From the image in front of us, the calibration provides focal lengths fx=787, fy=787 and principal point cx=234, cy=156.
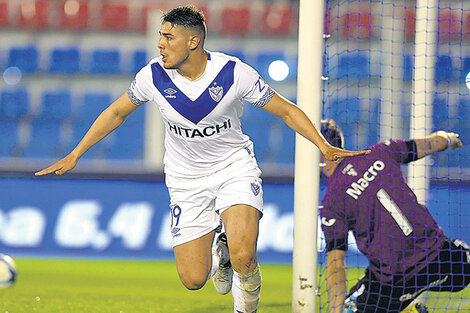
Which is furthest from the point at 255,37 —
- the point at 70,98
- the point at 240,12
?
the point at 70,98

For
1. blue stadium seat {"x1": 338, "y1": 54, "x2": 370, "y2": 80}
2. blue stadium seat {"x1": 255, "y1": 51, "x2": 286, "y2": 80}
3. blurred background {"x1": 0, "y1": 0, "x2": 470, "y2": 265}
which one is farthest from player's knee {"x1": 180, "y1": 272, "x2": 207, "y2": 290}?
blue stadium seat {"x1": 255, "y1": 51, "x2": 286, "y2": 80}

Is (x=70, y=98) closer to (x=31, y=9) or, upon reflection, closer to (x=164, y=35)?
(x=31, y=9)

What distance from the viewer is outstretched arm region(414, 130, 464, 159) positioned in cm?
463

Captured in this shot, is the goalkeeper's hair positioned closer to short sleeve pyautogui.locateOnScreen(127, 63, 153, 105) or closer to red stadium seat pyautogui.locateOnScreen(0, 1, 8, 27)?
short sleeve pyautogui.locateOnScreen(127, 63, 153, 105)

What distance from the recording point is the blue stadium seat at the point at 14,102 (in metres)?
11.1

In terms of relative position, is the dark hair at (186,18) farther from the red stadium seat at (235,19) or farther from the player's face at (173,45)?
the red stadium seat at (235,19)

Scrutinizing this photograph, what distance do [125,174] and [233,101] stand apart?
158 inches

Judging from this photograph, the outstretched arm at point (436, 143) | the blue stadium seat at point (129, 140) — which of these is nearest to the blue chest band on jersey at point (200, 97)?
the outstretched arm at point (436, 143)

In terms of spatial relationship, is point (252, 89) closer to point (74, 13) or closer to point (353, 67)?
point (353, 67)

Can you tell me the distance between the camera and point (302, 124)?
13.6ft

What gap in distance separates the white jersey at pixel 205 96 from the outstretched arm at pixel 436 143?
40.2 inches

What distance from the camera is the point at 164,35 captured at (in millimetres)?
4152

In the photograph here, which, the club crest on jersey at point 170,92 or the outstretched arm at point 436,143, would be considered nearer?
the club crest on jersey at point 170,92

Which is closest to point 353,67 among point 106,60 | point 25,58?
point 106,60
